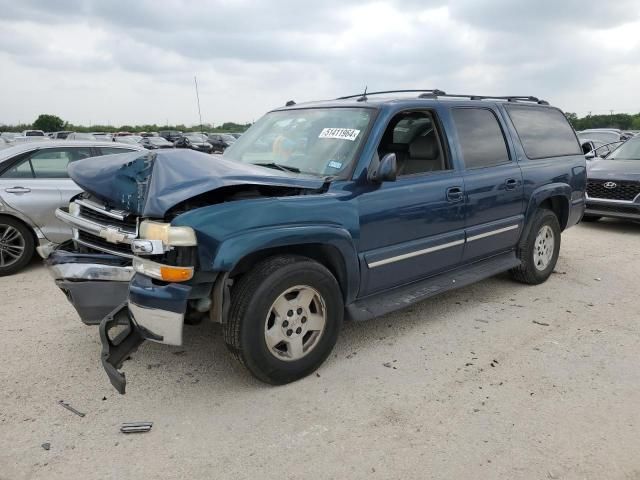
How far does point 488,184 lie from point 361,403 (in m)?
2.42

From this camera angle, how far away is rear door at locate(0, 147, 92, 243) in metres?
5.91

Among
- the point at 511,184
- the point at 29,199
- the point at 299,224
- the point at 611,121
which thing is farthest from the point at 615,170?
the point at 611,121

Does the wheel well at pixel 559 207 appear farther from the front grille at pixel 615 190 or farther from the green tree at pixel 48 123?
the green tree at pixel 48 123

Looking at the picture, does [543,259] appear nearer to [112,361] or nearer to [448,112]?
[448,112]

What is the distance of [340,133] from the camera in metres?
3.89

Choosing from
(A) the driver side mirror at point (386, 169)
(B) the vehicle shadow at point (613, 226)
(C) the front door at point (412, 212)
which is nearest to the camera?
(A) the driver side mirror at point (386, 169)

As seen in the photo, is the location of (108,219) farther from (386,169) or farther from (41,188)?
(41,188)

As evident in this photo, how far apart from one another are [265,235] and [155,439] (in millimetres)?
1287

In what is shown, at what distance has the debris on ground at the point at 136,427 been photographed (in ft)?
9.37

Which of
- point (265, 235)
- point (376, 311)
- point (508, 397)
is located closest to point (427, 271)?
point (376, 311)

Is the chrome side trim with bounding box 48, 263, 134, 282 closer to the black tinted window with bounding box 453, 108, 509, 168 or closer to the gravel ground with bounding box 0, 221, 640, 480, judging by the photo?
the gravel ground with bounding box 0, 221, 640, 480

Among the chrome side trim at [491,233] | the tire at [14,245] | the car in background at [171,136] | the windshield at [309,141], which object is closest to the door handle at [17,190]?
the tire at [14,245]

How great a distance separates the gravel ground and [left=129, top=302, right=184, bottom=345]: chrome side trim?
501 millimetres

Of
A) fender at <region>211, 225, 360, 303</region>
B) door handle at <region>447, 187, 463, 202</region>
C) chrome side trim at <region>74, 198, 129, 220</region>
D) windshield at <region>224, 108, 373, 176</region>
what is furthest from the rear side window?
chrome side trim at <region>74, 198, 129, 220</region>
